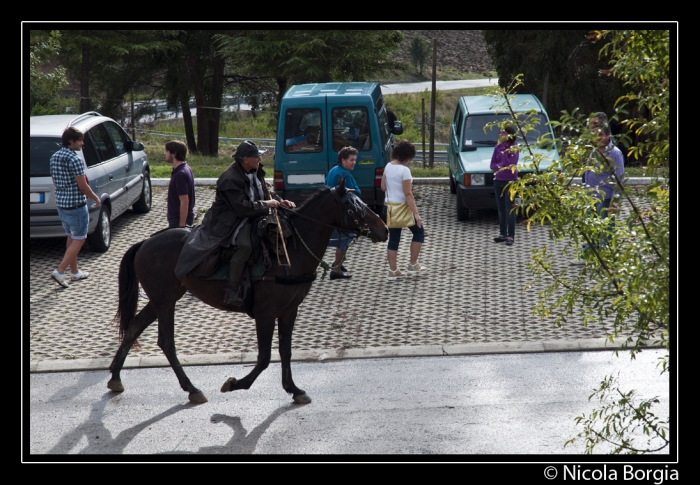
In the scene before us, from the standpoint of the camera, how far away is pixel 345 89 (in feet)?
48.9

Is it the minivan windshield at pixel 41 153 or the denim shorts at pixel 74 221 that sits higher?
the minivan windshield at pixel 41 153

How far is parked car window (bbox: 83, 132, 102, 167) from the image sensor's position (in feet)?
40.5

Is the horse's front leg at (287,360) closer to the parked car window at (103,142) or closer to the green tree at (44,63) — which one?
the green tree at (44,63)

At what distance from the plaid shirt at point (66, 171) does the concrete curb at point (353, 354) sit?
117 inches

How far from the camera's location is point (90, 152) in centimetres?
1251

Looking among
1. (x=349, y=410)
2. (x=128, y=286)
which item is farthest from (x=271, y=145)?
(x=349, y=410)

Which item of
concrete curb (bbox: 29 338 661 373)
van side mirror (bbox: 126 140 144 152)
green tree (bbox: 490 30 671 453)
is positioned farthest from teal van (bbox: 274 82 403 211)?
green tree (bbox: 490 30 671 453)

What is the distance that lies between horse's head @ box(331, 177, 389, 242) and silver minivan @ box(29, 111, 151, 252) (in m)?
5.56

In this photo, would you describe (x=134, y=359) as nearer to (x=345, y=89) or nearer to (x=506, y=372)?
(x=506, y=372)

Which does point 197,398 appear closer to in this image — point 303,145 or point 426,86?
point 303,145

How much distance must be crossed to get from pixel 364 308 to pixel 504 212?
12.7 feet

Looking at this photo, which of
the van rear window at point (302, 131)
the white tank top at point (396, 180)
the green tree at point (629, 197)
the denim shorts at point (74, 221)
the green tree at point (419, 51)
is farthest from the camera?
the green tree at point (419, 51)

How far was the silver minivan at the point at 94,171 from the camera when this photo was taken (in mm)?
11828

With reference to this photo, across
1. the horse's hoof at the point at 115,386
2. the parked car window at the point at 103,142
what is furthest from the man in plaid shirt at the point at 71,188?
the horse's hoof at the point at 115,386
